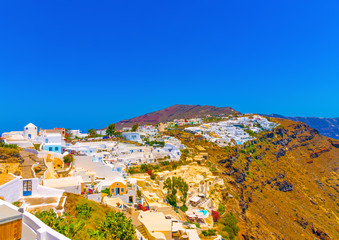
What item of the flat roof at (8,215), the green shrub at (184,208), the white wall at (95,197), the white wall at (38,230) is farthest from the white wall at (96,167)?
the flat roof at (8,215)

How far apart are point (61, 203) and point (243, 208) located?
24.8 meters

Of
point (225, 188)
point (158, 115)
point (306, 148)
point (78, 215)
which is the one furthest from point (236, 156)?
point (158, 115)

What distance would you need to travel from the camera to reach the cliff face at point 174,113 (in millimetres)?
147500

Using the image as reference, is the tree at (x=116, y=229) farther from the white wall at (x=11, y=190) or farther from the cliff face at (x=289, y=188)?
the cliff face at (x=289, y=188)

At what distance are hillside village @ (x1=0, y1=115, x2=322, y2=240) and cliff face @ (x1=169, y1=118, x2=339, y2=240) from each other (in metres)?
4.25

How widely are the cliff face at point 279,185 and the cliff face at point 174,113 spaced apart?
78.0 meters

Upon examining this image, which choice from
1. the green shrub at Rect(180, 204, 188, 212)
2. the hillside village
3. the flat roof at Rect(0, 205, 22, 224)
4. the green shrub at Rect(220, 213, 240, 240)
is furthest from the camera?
the green shrub at Rect(180, 204, 188, 212)

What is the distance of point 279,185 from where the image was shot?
145ft

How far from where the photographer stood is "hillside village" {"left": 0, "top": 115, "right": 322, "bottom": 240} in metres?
10.5

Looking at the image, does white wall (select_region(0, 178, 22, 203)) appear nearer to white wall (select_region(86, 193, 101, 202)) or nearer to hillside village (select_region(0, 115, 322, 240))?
hillside village (select_region(0, 115, 322, 240))

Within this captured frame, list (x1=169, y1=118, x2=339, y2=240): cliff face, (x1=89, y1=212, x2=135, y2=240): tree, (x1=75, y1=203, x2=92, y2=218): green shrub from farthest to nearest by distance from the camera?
(x1=169, y1=118, x2=339, y2=240): cliff face
(x1=75, y1=203, x2=92, y2=218): green shrub
(x1=89, y1=212, x2=135, y2=240): tree

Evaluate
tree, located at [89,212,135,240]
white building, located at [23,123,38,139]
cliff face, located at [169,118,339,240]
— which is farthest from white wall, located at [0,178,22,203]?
white building, located at [23,123,38,139]

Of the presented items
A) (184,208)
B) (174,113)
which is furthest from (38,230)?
(174,113)

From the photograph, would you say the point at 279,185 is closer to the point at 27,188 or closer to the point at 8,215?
the point at 27,188
